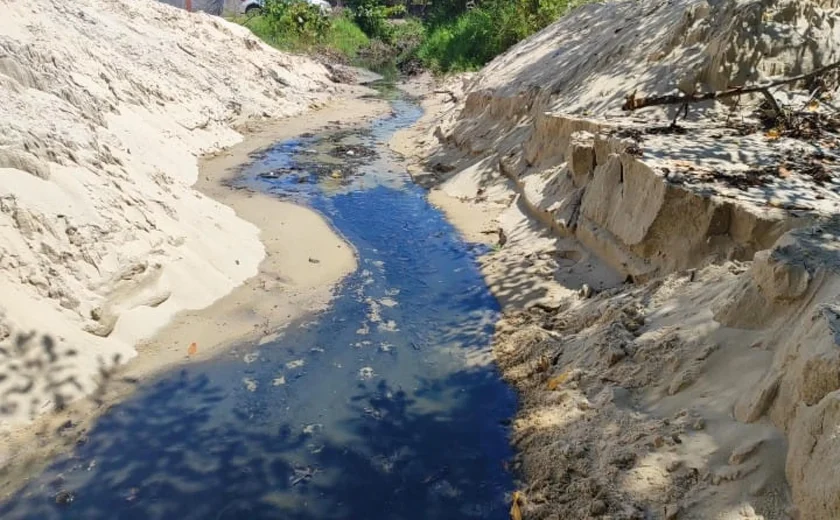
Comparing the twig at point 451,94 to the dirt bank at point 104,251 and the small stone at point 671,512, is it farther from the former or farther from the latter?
the small stone at point 671,512

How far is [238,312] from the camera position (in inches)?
273

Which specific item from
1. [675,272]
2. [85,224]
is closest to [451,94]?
[85,224]

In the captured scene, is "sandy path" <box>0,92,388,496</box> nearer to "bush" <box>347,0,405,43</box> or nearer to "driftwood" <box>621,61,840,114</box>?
"driftwood" <box>621,61,840,114</box>

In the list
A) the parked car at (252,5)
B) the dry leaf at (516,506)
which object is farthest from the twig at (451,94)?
the dry leaf at (516,506)

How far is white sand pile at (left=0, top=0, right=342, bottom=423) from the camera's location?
5.73 meters

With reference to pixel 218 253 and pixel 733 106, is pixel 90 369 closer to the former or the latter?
pixel 218 253

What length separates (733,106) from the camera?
8.07 meters

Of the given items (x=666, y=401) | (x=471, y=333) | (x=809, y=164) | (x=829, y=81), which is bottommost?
(x=471, y=333)

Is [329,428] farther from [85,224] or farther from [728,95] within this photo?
[728,95]

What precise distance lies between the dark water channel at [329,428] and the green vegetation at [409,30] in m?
15.1

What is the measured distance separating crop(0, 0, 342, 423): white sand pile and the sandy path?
17 centimetres

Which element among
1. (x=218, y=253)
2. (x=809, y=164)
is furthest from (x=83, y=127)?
(x=809, y=164)

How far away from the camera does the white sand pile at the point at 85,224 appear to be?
573 centimetres

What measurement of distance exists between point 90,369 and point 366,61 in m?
24.6
